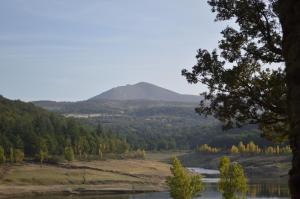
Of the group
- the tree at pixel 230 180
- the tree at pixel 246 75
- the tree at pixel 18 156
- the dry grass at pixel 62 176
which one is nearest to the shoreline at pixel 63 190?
the dry grass at pixel 62 176

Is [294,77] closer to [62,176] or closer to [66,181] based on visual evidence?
[66,181]

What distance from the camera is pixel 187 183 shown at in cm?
9275

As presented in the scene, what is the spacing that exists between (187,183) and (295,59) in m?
83.8

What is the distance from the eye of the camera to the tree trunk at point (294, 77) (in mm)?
10547

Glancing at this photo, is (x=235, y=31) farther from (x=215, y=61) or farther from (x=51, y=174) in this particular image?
(x=51, y=174)

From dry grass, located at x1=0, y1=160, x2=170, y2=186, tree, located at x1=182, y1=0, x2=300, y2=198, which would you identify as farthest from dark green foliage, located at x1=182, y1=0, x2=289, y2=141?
dry grass, located at x1=0, y1=160, x2=170, y2=186

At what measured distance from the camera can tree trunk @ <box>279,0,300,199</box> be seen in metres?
10.5

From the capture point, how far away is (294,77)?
35.4 feet

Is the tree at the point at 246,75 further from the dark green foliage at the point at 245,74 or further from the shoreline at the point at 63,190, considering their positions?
the shoreline at the point at 63,190

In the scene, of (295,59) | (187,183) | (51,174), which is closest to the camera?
(295,59)

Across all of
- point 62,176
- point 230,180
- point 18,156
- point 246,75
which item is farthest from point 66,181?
point 246,75

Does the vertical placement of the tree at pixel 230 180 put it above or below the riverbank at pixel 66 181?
above

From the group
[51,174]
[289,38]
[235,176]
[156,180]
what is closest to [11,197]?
[51,174]

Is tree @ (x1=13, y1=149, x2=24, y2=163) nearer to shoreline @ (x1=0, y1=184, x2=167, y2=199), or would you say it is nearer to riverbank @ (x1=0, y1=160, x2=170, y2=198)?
riverbank @ (x1=0, y1=160, x2=170, y2=198)
